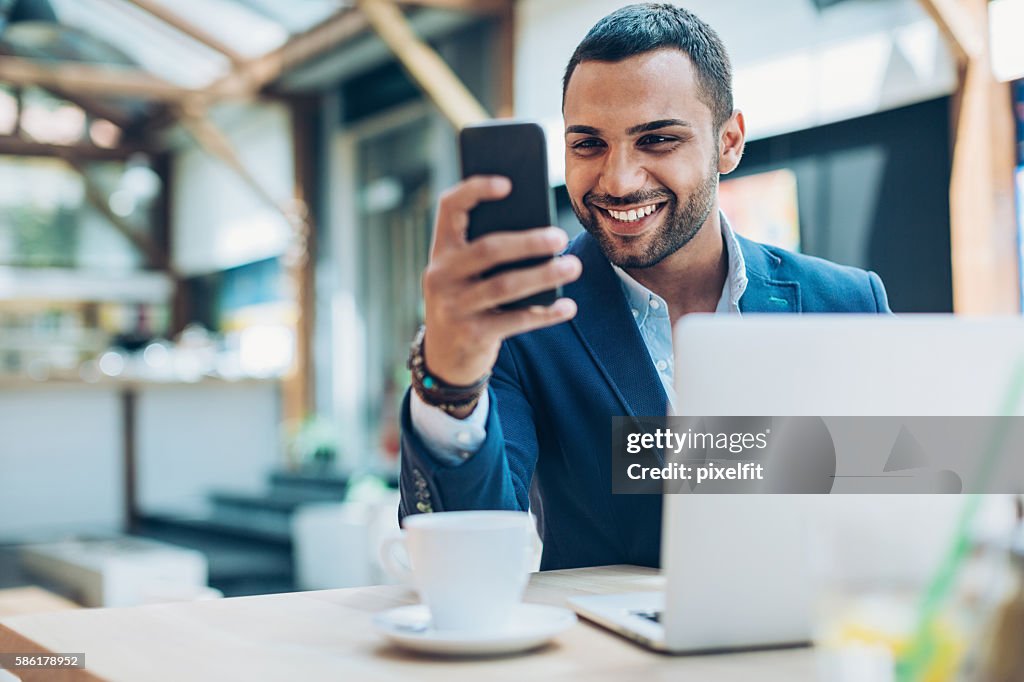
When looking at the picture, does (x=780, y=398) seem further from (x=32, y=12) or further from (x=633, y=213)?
(x=32, y=12)

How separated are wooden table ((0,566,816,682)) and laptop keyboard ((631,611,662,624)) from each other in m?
0.04

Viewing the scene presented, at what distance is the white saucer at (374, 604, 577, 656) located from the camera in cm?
75

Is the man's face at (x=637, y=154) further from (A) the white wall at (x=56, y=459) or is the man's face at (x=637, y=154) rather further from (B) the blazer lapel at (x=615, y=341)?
(A) the white wall at (x=56, y=459)

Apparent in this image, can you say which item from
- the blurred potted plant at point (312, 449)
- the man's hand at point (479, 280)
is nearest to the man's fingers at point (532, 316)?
the man's hand at point (479, 280)

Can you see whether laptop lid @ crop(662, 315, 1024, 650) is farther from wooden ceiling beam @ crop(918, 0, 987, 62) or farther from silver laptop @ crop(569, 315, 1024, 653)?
wooden ceiling beam @ crop(918, 0, 987, 62)

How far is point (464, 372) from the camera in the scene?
100 centimetres

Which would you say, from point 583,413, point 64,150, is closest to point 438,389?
point 583,413

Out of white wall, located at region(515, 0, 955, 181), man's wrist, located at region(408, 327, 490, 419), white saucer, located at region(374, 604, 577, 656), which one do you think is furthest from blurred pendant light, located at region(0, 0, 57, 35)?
white saucer, located at region(374, 604, 577, 656)

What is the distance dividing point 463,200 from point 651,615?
1.18 ft

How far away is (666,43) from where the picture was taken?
5.09 feet

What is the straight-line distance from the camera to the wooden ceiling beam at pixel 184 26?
29.9 feet

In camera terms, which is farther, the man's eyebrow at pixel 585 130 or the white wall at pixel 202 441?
the white wall at pixel 202 441

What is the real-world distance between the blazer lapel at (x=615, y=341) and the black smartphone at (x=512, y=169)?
0.56m

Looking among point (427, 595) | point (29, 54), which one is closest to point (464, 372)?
point (427, 595)
